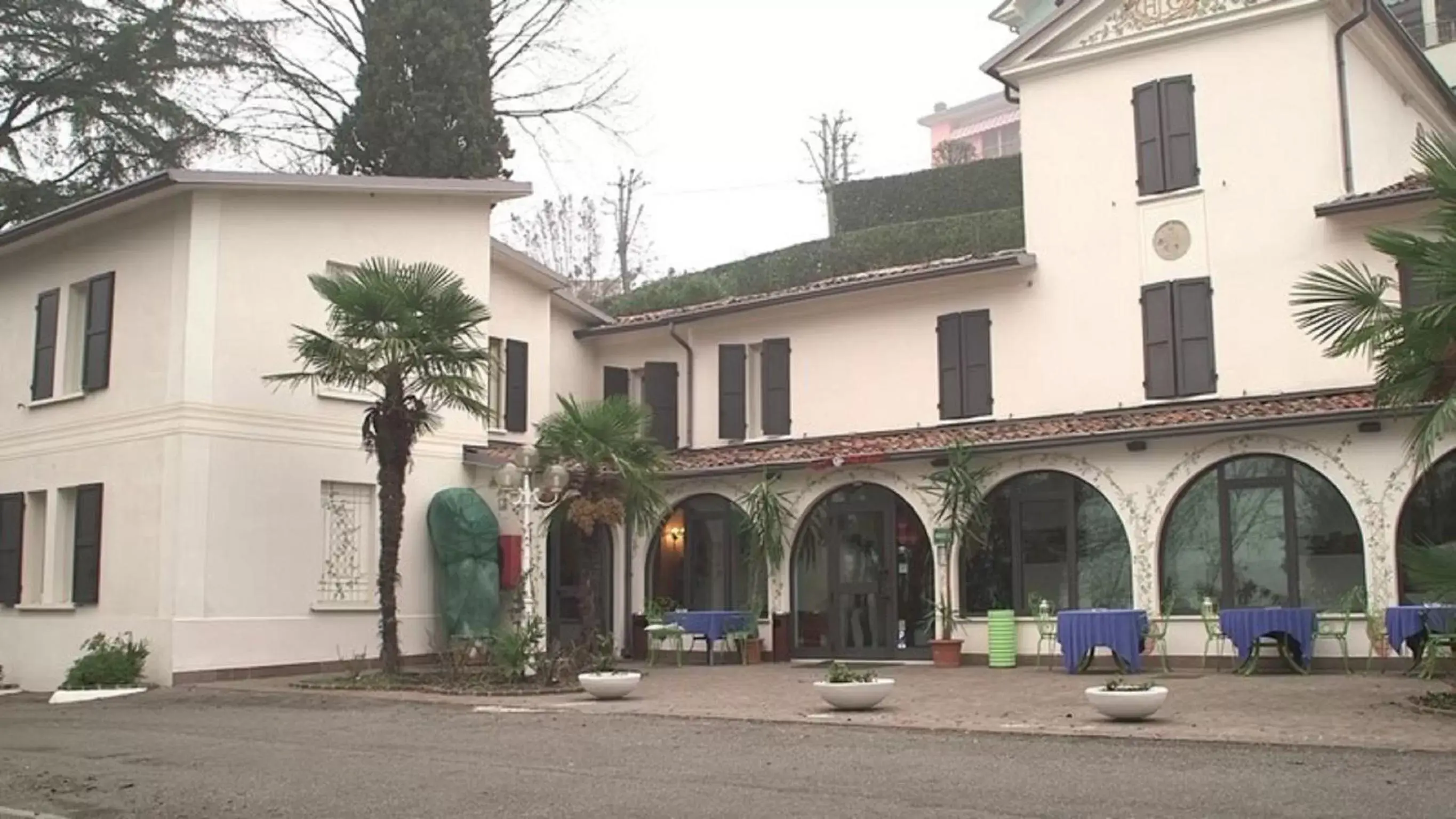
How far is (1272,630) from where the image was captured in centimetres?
1598

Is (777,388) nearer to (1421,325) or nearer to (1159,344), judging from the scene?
(1159,344)

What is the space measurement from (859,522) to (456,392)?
6748mm

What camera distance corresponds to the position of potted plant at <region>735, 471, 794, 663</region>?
2056 cm

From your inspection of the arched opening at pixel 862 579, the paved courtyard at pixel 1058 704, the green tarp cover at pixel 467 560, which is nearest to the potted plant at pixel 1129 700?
the paved courtyard at pixel 1058 704

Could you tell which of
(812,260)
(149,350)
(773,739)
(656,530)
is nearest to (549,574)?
(656,530)

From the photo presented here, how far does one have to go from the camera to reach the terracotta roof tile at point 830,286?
20.4 metres

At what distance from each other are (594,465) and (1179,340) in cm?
792

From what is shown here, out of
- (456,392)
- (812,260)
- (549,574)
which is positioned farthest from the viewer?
(812,260)

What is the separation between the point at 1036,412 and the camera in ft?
65.2

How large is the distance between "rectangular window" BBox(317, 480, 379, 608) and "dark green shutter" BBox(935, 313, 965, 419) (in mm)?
8342

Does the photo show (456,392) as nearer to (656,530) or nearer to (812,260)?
(656,530)

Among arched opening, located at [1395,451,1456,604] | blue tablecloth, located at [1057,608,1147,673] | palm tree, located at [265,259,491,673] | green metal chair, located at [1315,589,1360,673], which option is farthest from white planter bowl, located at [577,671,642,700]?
arched opening, located at [1395,451,1456,604]

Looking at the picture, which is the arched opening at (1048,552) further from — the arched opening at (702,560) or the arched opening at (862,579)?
the arched opening at (702,560)

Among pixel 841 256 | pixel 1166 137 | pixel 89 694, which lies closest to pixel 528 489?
pixel 89 694
